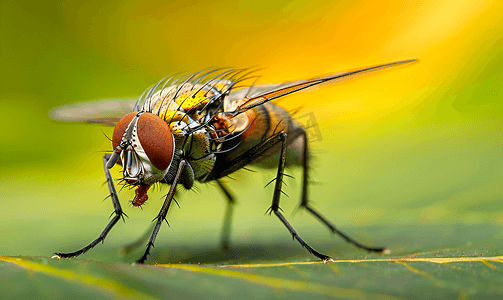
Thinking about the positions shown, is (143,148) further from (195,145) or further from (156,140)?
(195,145)

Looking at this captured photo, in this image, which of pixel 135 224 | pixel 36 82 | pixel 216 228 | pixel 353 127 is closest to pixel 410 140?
pixel 353 127

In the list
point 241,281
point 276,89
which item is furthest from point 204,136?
point 241,281

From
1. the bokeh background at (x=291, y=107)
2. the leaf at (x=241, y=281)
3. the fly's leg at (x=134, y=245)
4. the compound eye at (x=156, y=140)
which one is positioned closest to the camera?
the leaf at (x=241, y=281)

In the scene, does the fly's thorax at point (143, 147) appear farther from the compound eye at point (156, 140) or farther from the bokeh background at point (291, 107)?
the bokeh background at point (291, 107)

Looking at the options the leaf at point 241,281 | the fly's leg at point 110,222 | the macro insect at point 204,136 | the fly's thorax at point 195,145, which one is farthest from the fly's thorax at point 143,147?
the leaf at point 241,281

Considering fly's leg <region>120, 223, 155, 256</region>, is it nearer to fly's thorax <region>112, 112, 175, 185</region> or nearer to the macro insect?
the macro insect

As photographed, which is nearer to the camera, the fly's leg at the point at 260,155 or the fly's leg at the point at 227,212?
the fly's leg at the point at 260,155

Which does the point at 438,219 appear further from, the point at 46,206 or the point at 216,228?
the point at 46,206

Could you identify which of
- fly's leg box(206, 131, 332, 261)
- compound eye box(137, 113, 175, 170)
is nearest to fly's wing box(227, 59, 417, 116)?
fly's leg box(206, 131, 332, 261)
